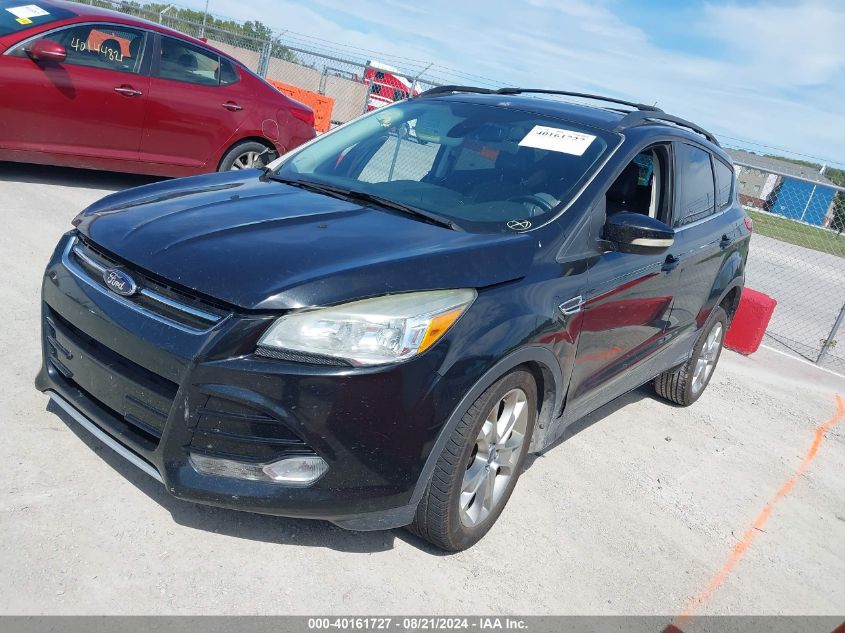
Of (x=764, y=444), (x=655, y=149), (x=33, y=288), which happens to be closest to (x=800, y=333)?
(x=764, y=444)

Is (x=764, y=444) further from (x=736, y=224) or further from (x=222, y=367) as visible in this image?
(x=222, y=367)

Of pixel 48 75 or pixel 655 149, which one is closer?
pixel 655 149

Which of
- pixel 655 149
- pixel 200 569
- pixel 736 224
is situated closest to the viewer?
pixel 200 569

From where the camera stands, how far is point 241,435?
8.45 feet

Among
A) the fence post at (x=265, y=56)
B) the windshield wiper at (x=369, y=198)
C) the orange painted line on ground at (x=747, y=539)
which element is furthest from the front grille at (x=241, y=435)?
the fence post at (x=265, y=56)

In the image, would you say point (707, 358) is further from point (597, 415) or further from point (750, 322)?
point (750, 322)

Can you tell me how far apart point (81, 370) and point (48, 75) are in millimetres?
4785

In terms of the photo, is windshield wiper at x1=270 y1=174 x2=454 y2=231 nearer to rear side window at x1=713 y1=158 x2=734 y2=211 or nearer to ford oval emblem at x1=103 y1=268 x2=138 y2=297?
ford oval emblem at x1=103 y1=268 x2=138 y2=297

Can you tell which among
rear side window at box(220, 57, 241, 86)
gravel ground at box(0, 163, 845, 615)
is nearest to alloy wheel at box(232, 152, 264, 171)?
rear side window at box(220, 57, 241, 86)

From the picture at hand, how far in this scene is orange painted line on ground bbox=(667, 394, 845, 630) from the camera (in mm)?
3307

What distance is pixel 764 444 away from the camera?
18.2ft

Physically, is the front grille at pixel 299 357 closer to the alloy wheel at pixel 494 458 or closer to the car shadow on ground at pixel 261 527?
the alloy wheel at pixel 494 458

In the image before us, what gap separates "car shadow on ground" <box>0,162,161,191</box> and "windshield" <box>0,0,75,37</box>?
1374 millimetres

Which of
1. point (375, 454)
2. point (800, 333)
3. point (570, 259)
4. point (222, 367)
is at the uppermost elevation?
point (570, 259)
